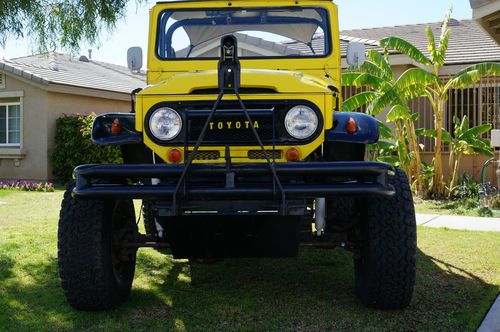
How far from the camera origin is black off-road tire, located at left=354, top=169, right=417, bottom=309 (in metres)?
4.02

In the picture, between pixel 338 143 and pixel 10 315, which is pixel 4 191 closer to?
pixel 10 315

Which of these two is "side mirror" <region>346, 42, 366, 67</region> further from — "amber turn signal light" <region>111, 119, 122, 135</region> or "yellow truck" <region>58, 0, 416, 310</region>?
"amber turn signal light" <region>111, 119, 122, 135</region>

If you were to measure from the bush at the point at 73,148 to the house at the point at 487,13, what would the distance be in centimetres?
939

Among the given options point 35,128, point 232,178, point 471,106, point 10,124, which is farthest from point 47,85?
point 232,178

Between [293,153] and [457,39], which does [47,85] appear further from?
[293,153]

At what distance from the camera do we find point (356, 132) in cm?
Result: 397

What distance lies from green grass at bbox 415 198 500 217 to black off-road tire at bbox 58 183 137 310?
688 centimetres

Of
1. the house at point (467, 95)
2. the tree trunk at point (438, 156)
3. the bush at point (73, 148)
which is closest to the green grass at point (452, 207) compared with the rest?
the tree trunk at point (438, 156)

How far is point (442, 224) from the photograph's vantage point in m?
8.62

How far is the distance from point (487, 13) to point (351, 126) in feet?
15.4

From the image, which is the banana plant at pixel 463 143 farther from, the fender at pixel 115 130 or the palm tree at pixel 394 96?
the fender at pixel 115 130

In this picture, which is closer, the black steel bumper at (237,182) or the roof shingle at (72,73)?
the black steel bumper at (237,182)

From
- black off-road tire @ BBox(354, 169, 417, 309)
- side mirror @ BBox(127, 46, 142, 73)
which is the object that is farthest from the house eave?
black off-road tire @ BBox(354, 169, 417, 309)

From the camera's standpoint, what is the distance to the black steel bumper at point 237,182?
11.5ft
